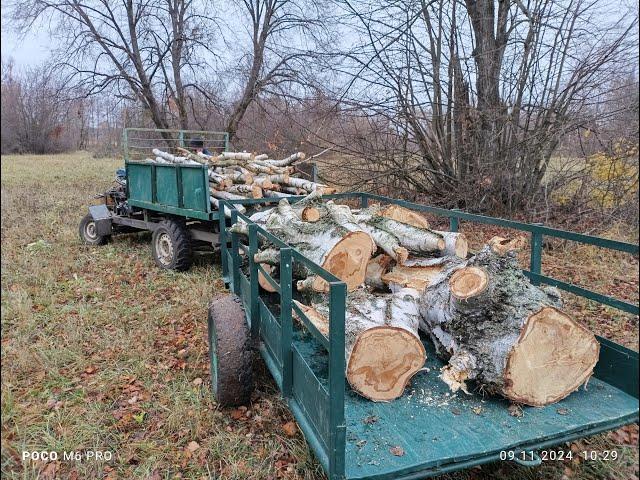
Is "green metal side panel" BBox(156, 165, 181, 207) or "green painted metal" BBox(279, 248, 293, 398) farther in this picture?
"green metal side panel" BBox(156, 165, 181, 207)

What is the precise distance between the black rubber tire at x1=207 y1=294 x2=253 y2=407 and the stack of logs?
49 cm

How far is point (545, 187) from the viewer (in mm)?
6910

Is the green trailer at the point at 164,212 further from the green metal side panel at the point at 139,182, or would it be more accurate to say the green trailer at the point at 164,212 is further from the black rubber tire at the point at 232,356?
the black rubber tire at the point at 232,356

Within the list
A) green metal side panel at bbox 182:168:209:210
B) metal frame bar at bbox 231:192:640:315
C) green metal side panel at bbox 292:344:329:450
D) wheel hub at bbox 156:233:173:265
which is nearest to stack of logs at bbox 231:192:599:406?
A: metal frame bar at bbox 231:192:640:315

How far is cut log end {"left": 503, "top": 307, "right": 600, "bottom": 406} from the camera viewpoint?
237 centimetres

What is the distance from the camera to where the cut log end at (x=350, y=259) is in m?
3.31

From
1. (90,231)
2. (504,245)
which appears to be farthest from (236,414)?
(90,231)

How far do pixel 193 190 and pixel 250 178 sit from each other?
1.11m

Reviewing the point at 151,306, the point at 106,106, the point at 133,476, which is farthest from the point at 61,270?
the point at 106,106

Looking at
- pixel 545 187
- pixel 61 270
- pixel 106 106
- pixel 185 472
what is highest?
pixel 106 106

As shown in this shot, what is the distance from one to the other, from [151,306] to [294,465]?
3.10 m

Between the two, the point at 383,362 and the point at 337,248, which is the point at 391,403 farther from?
the point at 337,248

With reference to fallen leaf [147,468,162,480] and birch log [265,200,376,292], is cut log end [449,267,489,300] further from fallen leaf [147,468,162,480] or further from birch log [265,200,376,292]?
fallen leaf [147,468,162,480]

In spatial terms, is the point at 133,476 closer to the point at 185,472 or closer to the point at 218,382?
the point at 185,472
